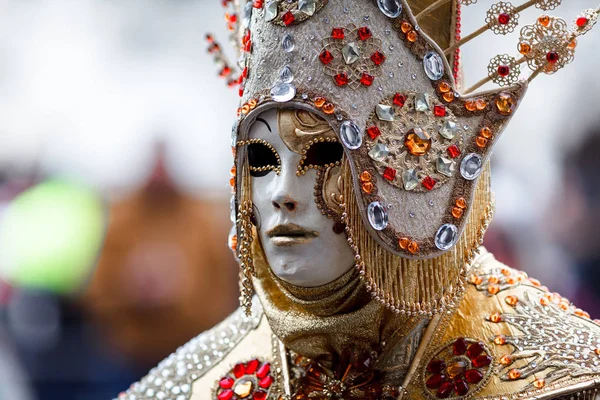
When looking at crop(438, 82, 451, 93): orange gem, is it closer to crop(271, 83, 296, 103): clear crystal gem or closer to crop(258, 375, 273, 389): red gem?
crop(271, 83, 296, 103): clear crystal gem

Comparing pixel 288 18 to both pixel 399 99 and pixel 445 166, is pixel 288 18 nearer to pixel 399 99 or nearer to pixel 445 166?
pixel 399 99

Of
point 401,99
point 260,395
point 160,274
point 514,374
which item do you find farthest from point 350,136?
point 160,274

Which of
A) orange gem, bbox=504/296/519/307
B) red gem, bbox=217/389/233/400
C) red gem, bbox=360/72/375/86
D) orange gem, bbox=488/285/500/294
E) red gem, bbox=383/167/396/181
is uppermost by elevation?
red gem, bbox=360/72/375/86

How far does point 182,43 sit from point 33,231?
1.42 m

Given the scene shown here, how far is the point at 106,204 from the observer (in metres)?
5.71

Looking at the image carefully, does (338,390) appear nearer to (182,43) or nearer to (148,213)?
(148,213)

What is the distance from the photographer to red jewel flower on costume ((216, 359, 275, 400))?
3.10 metres

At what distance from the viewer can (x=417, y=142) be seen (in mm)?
2705

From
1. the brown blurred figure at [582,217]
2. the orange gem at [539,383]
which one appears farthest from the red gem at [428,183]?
the brown blurred figure at [582,217]

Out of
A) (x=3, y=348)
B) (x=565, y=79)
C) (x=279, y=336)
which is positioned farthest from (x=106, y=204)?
(x=279, y=336)

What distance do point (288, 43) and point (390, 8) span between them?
0.88 feet

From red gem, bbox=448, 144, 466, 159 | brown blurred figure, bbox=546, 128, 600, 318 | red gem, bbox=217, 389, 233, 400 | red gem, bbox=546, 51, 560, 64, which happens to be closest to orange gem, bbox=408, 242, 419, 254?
red gem, bbox=448, 144, 466, 159

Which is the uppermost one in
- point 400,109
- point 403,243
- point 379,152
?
point 400,109

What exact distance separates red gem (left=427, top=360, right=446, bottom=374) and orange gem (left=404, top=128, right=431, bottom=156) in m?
0.57
